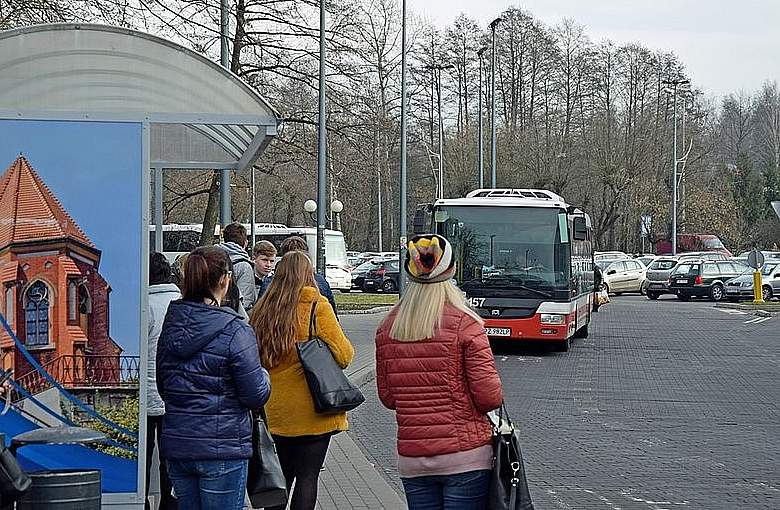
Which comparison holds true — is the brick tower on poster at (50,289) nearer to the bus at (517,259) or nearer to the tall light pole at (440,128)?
the bus at (517,259)

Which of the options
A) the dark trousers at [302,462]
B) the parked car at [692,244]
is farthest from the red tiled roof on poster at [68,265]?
the parked car at [692,244]

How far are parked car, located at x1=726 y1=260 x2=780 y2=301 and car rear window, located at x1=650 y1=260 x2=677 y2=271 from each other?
160 inches

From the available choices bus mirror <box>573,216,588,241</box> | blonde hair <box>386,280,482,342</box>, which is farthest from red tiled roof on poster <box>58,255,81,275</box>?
bus mirror <box>573,216,588,241</box>

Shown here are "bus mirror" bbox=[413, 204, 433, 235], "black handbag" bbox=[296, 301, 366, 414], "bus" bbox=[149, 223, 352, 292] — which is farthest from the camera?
"bus" bbox=[149, 223, 352, 292]

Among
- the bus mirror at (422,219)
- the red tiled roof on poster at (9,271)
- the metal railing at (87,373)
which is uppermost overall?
the bus mirror at (422,219)

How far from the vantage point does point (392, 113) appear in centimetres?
6281

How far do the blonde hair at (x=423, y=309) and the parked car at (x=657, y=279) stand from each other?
154 ft

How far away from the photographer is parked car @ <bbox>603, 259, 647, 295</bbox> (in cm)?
5347

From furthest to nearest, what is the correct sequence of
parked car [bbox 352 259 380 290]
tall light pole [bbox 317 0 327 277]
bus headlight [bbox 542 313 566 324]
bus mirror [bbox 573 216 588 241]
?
parked car [bbox 352 259 380 290] → tall light pole [bbox 317 0 327 277] → bus mirror [bbox 573 216 588 241] → bus headlight [bbox 542 313 566 324]

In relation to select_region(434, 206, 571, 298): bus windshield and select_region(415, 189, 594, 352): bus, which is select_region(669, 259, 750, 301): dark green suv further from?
select_region(434, 206, 571, 298): bus windshield

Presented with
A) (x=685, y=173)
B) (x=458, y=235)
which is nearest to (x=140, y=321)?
(x=458, y=235)

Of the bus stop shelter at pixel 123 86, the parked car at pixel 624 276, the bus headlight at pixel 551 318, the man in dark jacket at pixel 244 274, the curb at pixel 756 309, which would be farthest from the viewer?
the parked car at pixel 624 276

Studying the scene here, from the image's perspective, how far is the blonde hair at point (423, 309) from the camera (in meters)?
5.21

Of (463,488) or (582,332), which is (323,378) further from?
(582,332)
